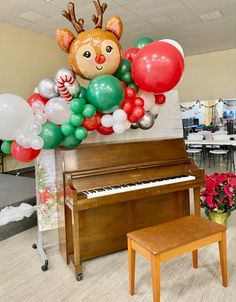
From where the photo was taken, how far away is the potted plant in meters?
2.81

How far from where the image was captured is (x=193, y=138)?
280 inches

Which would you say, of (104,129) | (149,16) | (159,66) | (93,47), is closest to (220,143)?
(149,16)

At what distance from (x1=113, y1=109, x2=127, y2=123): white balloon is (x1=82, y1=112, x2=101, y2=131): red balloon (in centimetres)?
14

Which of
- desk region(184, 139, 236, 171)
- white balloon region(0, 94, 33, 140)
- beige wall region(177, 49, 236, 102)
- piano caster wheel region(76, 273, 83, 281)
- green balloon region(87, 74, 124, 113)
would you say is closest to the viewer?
white balloon region(0, 94, 33, 140)

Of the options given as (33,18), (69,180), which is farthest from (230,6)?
(69,180)

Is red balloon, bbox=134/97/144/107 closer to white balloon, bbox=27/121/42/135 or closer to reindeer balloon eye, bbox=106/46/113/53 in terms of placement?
reindeer balloon eye, bbox=106/46/113/53

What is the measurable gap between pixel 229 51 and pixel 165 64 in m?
6.91

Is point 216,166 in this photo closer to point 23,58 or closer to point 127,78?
point 127,78

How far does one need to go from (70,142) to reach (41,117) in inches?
12.3

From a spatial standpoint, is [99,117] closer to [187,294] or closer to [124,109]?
[124,109]

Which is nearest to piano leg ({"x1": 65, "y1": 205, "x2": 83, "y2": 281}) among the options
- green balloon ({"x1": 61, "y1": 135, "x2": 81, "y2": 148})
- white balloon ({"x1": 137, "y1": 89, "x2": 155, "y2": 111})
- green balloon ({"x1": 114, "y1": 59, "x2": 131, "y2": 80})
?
green balloon ({"x1": 61, "y1": 135, "x2": 81, "y2": 148})

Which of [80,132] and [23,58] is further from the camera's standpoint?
[23,58]

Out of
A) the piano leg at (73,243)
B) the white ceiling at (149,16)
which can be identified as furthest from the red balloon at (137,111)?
the white ceiling at (149,16)

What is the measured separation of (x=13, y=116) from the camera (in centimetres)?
179
